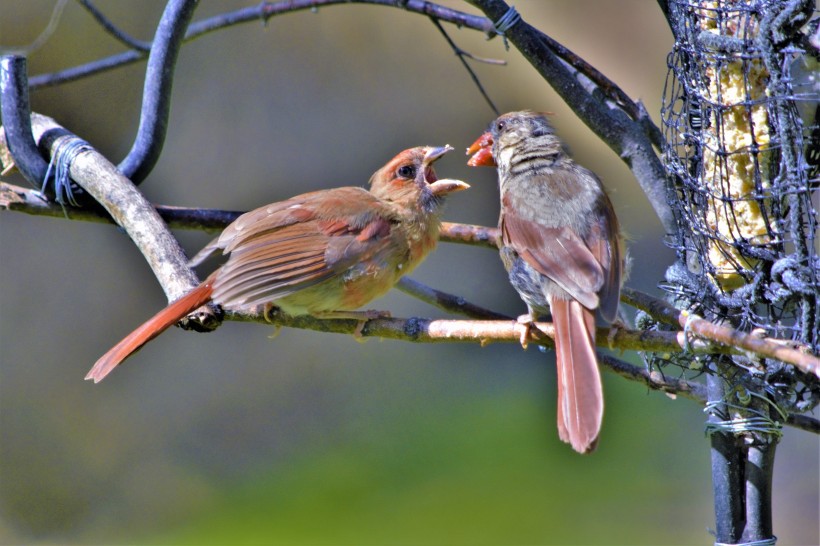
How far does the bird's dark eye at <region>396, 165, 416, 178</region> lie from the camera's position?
150 inches

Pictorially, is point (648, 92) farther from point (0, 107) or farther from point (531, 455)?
point (0, 107)

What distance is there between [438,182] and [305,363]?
3516 mm

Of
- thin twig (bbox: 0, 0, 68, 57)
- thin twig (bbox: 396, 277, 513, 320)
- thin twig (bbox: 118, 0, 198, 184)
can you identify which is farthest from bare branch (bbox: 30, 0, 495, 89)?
thin twig (bbox: 0, 0, 68, 57)

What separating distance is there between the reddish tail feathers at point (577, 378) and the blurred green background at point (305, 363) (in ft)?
11.7

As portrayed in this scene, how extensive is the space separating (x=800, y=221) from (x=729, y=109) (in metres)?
0.45

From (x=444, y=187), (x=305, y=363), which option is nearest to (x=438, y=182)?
(x=444, y=187)

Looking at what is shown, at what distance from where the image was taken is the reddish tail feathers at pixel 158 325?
281 centimetres

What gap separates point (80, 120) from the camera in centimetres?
627

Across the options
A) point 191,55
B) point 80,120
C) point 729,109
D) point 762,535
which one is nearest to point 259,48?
point 191,55

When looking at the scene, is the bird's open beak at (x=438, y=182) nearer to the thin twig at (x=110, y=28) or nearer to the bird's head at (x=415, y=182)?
the bird's head at (x=415, y=182)

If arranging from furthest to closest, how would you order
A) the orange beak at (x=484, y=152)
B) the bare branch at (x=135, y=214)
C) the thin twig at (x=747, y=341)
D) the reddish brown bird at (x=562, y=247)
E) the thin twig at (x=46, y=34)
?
the thin twig at (x=46, y=34) → the orange beak at (x=484, y=152) → the bare branch at (x=135, y=214) → the reddish brown bird at (x=562, y=247) → the thin twig at (x=747, y=341)

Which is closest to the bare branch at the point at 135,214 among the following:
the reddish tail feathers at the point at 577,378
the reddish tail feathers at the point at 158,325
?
the reddish tail feathers at the point at 158,325

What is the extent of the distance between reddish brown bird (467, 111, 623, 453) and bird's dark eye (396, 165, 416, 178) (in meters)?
0.27

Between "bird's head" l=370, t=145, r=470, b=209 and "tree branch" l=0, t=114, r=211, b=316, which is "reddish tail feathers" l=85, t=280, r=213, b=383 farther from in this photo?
"bird's head" l=370, t=145, r=470, b=209
